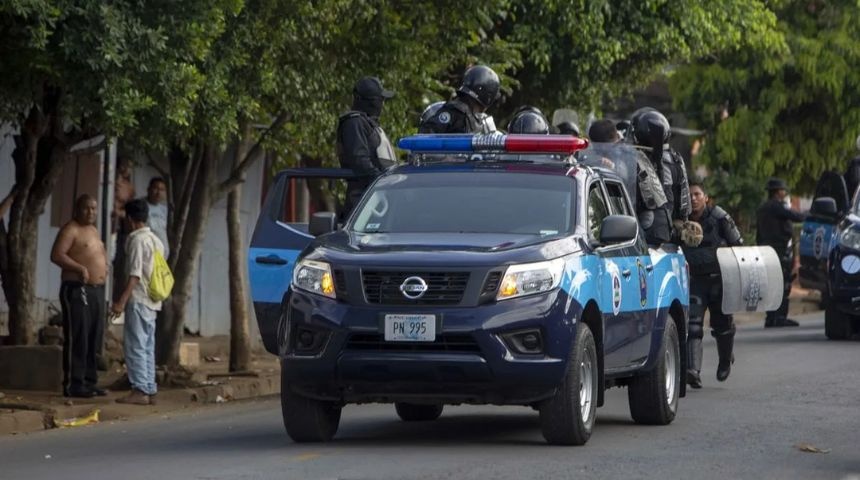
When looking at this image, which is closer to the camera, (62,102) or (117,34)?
(117,34)

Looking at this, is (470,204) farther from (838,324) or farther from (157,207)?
(838,324)

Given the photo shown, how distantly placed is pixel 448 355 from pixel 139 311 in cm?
605

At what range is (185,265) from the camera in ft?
60.0

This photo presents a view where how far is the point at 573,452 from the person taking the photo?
437 inches

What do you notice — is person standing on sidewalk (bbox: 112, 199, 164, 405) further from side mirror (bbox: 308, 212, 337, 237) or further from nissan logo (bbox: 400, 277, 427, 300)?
nissan logo (bbox: 400, 277, 427, 300)

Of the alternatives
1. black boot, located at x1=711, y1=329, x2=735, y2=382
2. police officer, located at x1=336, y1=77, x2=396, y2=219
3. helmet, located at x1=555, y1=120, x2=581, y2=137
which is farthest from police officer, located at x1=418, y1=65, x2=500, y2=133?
black boot, located at x1=711, y1=329, x2=735, y2=382

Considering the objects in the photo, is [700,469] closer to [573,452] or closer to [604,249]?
[573,452]

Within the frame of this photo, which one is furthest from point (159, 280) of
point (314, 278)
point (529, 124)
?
point (314, 278)

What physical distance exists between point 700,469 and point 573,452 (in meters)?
0.87

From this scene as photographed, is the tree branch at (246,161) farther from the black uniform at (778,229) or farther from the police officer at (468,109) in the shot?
the black uniform at (778,229)

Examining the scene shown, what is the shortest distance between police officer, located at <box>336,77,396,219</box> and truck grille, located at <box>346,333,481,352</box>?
322 centimetres

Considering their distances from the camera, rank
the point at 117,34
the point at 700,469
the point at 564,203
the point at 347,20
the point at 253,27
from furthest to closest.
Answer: the point at 347,20 → the point at 253,27 → the point at 117,34 → the point at 564,203 → the point at 700,469

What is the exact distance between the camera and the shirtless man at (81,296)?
1638 centimetres

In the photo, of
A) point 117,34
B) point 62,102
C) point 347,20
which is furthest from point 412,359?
point 347,20
